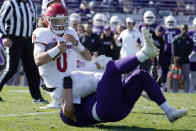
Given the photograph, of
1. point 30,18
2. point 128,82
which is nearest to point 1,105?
point 30,18

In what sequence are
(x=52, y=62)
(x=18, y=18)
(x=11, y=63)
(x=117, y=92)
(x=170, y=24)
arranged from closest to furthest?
(x=117, y=92) → (x=52, y=62) → (x=11, y=63) → (x=18, y=18) → (x=170, y=24)

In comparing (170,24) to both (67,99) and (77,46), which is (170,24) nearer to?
(77,46)

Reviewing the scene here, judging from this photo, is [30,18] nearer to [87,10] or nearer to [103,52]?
[103,52]

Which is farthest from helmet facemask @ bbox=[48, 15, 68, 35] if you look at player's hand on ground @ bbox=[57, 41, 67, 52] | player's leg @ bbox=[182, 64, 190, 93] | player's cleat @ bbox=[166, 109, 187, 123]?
player's leg @ bbox=[182, 64, 190, 93]

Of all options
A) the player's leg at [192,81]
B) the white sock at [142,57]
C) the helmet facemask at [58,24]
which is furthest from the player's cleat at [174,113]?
the player's leg at [192,81]

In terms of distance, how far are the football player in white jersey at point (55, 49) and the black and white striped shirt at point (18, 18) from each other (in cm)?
243

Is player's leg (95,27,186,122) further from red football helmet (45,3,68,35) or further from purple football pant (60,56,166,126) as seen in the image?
red football helmet (45,3,68,35)

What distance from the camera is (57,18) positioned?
473 cm

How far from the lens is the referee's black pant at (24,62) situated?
716 centimetres

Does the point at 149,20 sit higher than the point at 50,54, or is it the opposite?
the point at 50,54

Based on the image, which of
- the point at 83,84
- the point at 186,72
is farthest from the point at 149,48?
the point at 186,72

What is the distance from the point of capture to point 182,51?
1205 centimetres

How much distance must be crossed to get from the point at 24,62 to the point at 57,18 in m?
2.63

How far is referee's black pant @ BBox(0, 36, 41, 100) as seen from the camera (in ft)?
23.5
